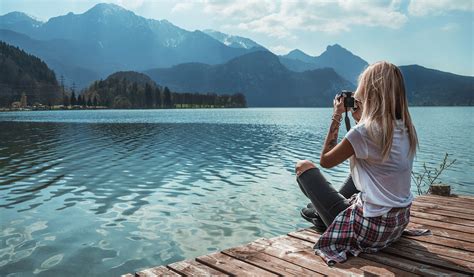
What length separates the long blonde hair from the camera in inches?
175

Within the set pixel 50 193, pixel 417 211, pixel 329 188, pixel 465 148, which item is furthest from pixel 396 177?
pixel 465 148

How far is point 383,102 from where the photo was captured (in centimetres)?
446

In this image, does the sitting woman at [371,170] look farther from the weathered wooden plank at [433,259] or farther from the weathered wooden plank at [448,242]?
the weathered wooden plank at [448,242]

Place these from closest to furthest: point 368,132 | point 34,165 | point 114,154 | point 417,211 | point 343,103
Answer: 1. point 368,132
2. point 343,103
3. point 417,211
4. point 34,165
5. point 114,154

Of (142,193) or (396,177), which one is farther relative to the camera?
(142,193)

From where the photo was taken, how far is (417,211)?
320 inches

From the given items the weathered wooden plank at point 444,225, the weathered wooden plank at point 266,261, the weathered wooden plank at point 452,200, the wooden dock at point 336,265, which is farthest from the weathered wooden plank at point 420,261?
the weathered wooden plank at point 452,200

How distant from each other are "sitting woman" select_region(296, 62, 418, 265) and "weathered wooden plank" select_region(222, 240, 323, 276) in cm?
46

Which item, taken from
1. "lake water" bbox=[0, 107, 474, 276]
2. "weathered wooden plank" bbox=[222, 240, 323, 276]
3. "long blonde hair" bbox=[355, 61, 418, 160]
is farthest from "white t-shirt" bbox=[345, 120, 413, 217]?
"lake water" bbox=[0, 107, 474, 276]

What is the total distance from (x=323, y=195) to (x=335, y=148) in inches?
42.9

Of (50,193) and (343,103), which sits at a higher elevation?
(343,103)

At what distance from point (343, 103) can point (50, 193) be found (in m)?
13.8

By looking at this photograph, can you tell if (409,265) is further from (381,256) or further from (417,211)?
(417,211)

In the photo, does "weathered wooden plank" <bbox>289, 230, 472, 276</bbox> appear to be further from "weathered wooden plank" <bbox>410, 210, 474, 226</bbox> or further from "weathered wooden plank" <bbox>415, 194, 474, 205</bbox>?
"weathered wooden plank" <bbox>415, 194, 474, 205</bbox>
